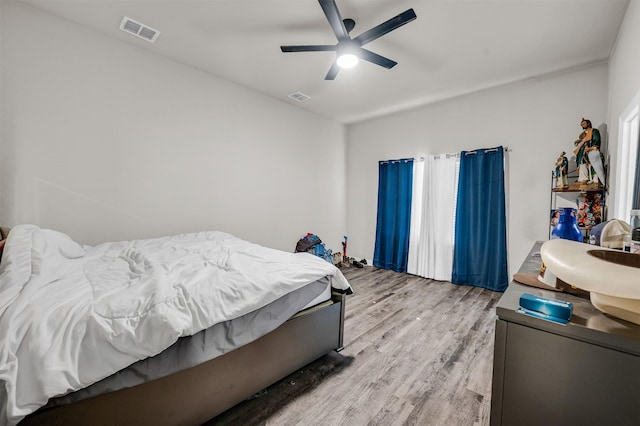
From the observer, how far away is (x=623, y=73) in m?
2.08

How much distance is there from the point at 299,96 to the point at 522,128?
9.49 feet

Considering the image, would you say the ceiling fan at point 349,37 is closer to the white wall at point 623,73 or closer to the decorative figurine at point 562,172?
the white wall at point 623,73

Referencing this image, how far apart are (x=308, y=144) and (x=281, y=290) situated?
3.27m

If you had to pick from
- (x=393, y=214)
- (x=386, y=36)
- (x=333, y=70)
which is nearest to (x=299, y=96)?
(x=333, y=70)

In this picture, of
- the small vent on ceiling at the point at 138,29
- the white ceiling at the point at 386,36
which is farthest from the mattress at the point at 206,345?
the small vent on ceiling at the point at 138,29

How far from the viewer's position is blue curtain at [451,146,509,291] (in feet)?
11.2

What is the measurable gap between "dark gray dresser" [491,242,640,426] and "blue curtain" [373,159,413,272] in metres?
3.61

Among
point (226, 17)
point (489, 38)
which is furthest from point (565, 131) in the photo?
point (226, 17)

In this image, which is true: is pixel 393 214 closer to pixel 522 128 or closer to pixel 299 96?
pixel 522 128

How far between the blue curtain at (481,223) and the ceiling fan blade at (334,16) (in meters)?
2.53

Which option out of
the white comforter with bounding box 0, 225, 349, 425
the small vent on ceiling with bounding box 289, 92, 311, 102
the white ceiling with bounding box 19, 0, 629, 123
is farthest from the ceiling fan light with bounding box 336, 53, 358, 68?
the white comforter with bounding box 0, 225, 349, 425

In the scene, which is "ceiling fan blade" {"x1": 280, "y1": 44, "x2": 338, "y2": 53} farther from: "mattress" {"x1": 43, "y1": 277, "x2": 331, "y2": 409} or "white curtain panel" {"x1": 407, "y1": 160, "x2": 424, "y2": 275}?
"white curtain panel" {"x1": 407, "y1": 160, "x2": 424, "y2": 275}

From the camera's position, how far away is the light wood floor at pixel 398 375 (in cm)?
150

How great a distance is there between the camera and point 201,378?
134 centimetres
